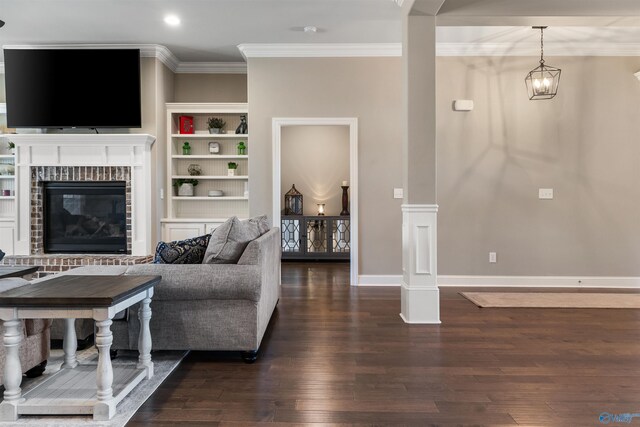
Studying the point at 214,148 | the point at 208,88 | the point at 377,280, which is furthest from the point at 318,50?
the point at 377,280

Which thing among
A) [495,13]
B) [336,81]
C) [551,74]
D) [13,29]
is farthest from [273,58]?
[551,74]

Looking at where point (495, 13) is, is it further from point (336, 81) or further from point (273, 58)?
point (273, 58)

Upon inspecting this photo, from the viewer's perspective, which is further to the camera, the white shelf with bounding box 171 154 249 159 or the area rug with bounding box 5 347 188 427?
the white shelf with bounding box 171 154 249 159

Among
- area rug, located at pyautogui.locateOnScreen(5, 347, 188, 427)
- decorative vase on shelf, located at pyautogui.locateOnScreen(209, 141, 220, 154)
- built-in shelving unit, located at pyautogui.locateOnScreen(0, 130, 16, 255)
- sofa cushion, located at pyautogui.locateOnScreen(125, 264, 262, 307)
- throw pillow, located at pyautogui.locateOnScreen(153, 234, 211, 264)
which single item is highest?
decorative vase on shelf, located at pyautogui.locateOnScreen(209, 141, 220, 154)

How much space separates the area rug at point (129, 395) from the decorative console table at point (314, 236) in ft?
14.5

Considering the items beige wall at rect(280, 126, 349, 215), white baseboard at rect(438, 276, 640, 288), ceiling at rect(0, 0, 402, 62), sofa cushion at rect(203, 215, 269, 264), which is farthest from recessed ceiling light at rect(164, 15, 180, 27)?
white baseboard at rect(438, 276, 640, 288)

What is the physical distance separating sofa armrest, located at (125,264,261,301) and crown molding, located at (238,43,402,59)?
133 inches

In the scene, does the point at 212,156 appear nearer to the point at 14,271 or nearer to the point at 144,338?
the point at 14,271

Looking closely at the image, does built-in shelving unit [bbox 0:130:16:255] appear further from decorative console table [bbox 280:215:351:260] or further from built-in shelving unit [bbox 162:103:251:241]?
decorative console table [bbox 280:215:351:260]

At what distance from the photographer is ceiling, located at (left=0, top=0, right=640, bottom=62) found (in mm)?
3721

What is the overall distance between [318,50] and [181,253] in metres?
3.31

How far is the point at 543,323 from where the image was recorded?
3484mm

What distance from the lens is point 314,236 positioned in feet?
23.6

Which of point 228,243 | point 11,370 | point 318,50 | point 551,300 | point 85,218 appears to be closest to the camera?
point 11,370
